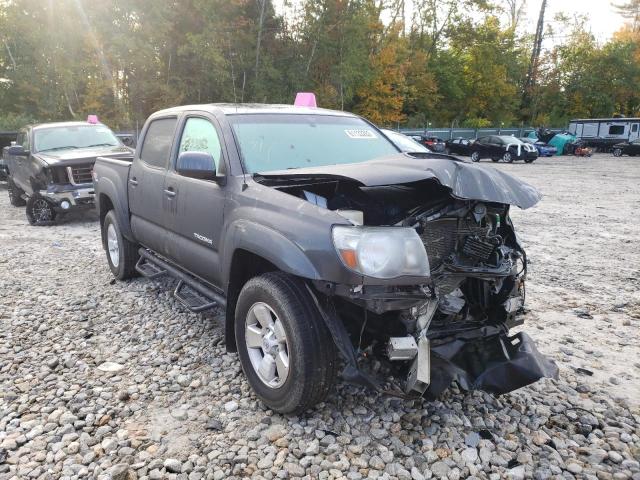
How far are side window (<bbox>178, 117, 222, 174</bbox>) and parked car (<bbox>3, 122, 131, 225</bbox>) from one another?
447 centimetres

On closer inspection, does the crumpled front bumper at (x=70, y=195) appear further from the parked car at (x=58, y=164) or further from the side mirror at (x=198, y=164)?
the side mirror at (x=198, y=164)

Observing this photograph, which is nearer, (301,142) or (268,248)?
(268,248)

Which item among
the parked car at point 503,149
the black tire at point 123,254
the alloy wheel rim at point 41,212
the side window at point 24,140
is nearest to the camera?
the black tire at point 123,254

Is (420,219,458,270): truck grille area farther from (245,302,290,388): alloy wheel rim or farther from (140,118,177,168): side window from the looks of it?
(140,118,177,168): side window

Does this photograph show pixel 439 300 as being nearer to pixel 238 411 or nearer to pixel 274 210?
pixel 274 210

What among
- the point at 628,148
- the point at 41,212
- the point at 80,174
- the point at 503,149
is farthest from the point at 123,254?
the point at 628,148

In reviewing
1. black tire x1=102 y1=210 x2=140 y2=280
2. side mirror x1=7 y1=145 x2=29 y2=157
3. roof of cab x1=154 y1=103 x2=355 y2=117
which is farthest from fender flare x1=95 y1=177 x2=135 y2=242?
side mirror x1=7 y1=145 x2=29 y2=157

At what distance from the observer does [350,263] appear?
252 centimetres

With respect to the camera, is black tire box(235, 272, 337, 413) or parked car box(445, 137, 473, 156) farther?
parked car box(445, 137, 473, 156)

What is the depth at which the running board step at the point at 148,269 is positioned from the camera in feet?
15.5

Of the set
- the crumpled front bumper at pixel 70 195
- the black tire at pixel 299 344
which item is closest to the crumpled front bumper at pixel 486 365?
the black tire at pixel 299 344

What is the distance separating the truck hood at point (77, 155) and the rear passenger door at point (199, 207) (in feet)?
16.2

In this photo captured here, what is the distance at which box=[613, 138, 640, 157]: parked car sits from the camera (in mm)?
30953

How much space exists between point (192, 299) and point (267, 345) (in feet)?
4.29
